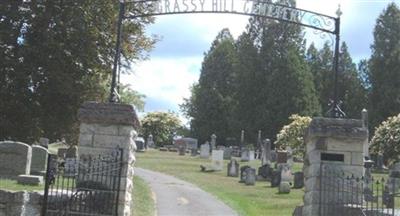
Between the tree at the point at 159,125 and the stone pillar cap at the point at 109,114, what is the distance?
66.9 meters

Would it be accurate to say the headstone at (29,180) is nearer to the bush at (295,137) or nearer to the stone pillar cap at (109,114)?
the stone pillar cap at (109,114)

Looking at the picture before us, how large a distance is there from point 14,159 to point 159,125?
61130mm

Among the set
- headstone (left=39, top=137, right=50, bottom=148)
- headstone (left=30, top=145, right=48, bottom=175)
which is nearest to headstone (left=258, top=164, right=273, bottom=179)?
headstone (left=39, top=137, right=50, bottom=148)

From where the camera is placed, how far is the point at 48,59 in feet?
74.1

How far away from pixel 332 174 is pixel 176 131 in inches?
2967

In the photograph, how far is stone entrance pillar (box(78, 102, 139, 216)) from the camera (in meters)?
10.6

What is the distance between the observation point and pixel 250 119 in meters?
68.1

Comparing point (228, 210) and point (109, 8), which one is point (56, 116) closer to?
point (109, 8)

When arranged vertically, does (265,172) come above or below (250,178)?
above

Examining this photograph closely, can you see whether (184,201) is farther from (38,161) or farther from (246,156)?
(246,156)

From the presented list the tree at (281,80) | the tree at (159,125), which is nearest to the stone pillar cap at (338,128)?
the tree at (281,80)

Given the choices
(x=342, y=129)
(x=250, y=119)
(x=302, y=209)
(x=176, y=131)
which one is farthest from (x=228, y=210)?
(x=176, y=131)

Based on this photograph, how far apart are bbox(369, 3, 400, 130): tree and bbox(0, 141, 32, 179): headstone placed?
4768cm

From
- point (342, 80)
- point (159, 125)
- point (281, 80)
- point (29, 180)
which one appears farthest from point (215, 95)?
point (29, 180)
